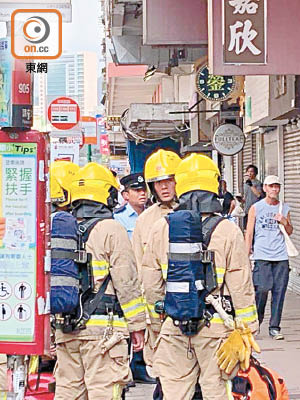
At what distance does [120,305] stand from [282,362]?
3.98 metres

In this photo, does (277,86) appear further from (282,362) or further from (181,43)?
(282,362)

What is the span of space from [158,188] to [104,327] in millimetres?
2164

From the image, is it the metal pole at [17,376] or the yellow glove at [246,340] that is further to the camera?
the yellow glove at [246,340]

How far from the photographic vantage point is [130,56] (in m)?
14.9

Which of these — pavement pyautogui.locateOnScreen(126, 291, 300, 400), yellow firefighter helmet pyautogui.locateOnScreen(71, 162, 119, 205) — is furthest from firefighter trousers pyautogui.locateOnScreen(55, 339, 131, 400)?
pavement pyautogui.locateOnScreen(126, 291, 300, 400)

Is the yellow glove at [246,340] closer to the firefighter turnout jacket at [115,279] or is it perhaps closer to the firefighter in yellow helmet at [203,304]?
the firefighter in yellow helmet at [203,304]

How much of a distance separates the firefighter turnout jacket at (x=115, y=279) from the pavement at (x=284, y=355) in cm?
226

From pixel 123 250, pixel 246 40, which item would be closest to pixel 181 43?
pixel 246 40

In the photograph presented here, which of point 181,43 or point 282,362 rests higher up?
point 181,43

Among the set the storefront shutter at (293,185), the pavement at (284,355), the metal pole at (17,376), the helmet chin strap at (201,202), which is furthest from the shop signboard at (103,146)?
the metal pole at (17,376)

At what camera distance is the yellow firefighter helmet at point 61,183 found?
7.74 metres

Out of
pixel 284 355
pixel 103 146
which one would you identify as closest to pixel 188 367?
pixel 284 355

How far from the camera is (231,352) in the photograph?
5.58 m

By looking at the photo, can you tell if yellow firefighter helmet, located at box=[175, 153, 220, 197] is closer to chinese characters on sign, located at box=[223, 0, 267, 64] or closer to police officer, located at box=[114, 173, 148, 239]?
chinese characters on sign, located at box=[223, 0, 267, 64]
